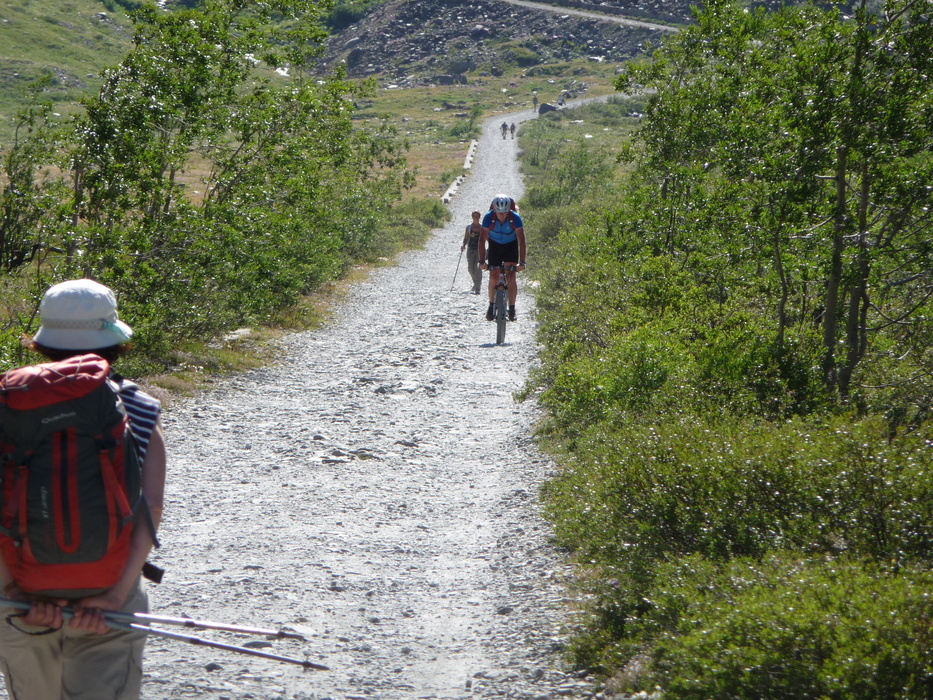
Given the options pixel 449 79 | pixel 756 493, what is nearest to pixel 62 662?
pixel 756 493

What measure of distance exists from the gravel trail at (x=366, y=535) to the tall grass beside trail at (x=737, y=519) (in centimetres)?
44

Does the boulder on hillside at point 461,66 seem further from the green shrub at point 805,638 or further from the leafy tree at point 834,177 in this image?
the green shrub at point 805,638

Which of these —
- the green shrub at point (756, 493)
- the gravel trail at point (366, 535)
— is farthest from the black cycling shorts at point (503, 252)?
the green shrub at point (756, 493)

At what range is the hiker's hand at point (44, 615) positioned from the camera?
9.02 ft

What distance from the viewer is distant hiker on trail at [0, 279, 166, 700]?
2.65m

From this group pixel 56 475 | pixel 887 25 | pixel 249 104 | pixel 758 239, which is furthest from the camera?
pixel 249 104

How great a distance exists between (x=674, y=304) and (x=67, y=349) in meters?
7.67

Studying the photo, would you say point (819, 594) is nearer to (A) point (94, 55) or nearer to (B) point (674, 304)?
(B) point (674, 304)

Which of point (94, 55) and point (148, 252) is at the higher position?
point (94, 55)

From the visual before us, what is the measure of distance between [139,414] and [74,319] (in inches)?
13.6

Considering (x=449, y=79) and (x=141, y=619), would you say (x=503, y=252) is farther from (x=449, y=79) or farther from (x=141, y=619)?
(x=449, y=79)

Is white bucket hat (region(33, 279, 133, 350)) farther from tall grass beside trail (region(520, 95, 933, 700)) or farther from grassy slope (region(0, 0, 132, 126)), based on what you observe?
grassy slope (region(0, 0, 132, 126))

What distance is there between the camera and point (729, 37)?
39.3 ft

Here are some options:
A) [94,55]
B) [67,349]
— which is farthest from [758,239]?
[94,55]
